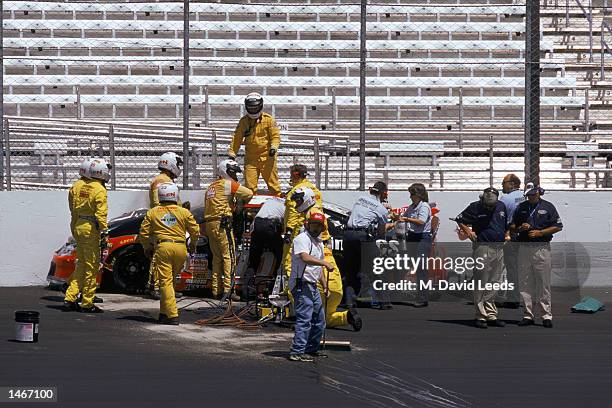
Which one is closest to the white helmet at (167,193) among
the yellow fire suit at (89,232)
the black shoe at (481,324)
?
the yellow fire suit at (89,232)

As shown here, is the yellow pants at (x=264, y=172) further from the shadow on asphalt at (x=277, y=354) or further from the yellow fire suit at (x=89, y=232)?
the shadow on asphalt at (x=277, y=354)

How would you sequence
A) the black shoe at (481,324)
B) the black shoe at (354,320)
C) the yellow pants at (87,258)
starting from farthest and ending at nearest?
the yellow pants at (87,258) → the black shoe at (481,324) → the black shoe at (354,320)

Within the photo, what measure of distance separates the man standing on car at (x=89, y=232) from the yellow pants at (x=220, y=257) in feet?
4.74

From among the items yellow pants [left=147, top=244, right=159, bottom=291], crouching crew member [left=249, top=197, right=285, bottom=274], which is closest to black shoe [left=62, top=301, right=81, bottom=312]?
yellow pants [left=147, top=244, right=159, bottom=291]

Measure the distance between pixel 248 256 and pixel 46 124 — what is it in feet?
29.6

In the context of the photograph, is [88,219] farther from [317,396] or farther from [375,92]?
[375,92]

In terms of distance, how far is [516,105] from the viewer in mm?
25859

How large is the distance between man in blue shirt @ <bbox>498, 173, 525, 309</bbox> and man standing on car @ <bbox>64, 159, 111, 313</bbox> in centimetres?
502

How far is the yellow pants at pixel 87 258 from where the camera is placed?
1441 centimetres

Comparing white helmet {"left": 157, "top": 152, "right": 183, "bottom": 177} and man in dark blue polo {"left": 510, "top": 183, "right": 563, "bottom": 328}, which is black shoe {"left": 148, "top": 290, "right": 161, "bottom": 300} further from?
man in dark blue polo {"left": 510, "top": 183, "right": 563, "bottom": 328}

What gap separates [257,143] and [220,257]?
2.19m

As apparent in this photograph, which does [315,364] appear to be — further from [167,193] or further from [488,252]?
[488,252]

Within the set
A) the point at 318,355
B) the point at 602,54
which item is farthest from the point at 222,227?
the point at 602,54

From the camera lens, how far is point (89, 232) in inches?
568
